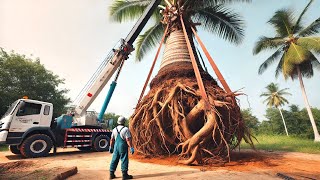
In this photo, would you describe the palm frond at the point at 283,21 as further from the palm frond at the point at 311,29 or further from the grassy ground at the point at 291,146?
the grassy ground at the point at 291,146

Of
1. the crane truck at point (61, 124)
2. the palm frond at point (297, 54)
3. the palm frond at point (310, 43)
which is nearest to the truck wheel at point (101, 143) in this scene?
the crane truck at point (61, 124)

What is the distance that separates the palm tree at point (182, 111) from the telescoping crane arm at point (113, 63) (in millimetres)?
1636

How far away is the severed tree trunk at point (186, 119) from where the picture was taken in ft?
22.7

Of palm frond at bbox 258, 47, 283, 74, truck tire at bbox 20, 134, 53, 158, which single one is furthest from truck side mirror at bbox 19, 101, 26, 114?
palm frond at bbox 258, 47, 283, 74

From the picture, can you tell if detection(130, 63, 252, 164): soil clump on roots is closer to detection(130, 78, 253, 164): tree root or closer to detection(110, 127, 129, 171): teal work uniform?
detection(130, 78, 253, 164): tree root

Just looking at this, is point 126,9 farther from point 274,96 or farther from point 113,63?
point 274,96

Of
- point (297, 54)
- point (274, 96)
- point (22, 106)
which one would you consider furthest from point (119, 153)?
point (274, 96)

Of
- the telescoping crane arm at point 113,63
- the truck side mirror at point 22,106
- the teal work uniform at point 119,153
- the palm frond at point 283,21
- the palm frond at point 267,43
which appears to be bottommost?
the teal work uniform at point 119,153

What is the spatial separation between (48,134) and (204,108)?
7363mm

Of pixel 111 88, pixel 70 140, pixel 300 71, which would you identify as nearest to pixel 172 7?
pixel 111 88

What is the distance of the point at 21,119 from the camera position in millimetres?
9453

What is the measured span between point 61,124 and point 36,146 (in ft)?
5.00

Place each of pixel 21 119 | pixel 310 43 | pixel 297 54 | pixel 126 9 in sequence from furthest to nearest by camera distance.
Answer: pixel 297 54 < pixel 310 43 < pixel 126 9 < pixel 21 119

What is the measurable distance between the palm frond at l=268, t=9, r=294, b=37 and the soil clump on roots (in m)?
17.8
